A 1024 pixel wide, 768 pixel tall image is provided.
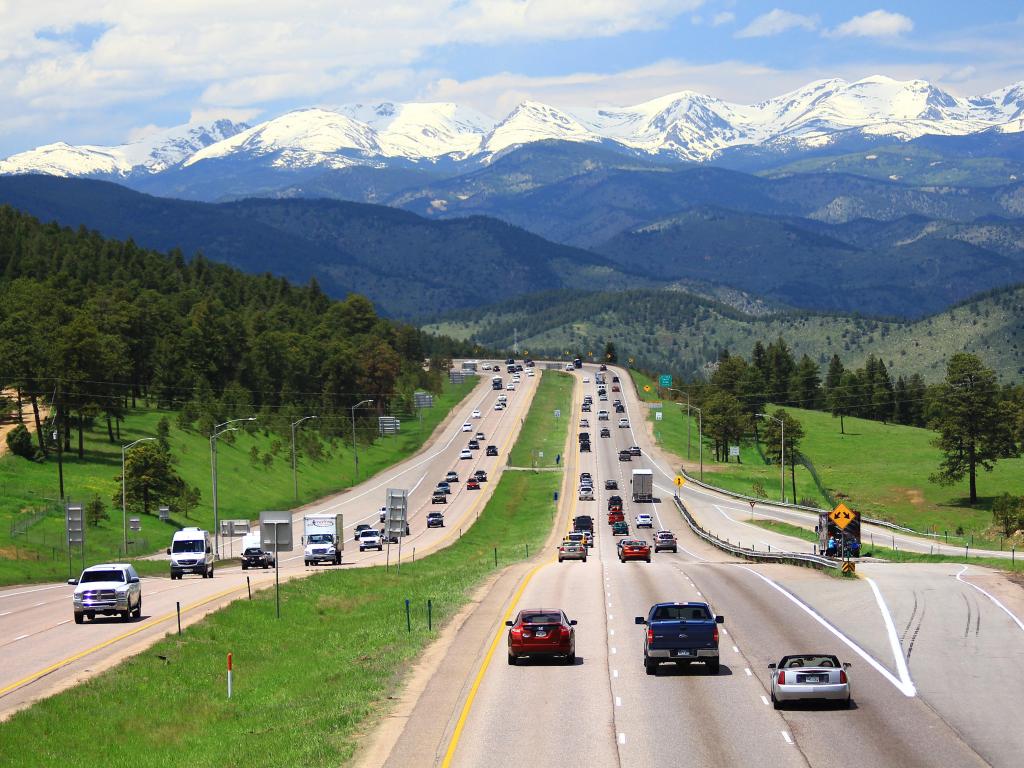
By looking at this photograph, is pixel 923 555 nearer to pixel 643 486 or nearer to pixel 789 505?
pixel 789 505

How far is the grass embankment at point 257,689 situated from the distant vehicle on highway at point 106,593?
331 centimetres

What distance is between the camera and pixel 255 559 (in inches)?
3302

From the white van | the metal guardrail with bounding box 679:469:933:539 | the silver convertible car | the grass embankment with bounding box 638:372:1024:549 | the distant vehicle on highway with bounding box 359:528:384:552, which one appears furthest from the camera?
the grass embankment with bounding box 638:372:1024:549

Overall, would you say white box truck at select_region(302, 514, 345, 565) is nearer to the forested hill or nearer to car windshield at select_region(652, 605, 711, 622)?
the forested hill

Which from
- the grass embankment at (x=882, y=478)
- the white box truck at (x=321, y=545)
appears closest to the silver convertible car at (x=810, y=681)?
the white box truck at (x=321, y=545)

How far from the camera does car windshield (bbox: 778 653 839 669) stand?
32.3 meters

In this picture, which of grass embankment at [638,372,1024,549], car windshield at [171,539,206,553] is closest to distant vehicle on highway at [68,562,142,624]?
car windshield at [171,539,206,553]

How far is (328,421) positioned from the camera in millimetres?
181375

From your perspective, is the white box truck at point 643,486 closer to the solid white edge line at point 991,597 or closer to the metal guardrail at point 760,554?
the metal guardrail at point 760,554

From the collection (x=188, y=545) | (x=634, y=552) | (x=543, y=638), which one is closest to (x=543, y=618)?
(x=543, y=638)

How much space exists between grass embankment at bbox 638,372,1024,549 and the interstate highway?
5026 centimetres

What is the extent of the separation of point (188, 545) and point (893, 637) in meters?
Result: 42.6

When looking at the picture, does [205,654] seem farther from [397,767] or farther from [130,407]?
[130,407]

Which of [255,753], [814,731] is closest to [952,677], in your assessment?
[814,731]
